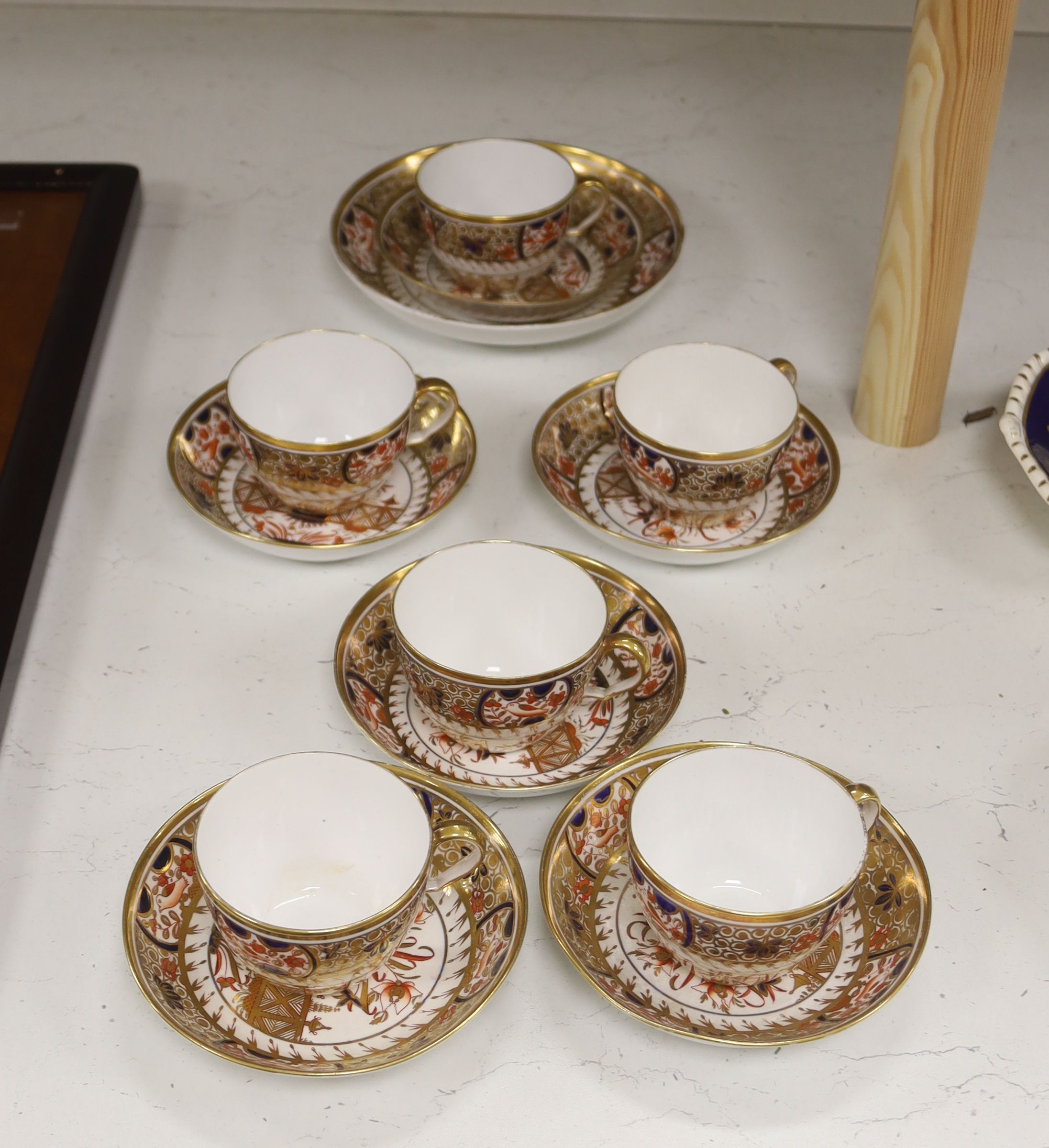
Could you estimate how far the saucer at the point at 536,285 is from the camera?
1.11m

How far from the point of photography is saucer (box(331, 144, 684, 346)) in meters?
1.11

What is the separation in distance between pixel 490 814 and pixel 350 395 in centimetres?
40

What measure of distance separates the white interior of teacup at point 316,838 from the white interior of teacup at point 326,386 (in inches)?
14.1

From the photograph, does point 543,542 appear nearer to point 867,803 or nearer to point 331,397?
point 331,397

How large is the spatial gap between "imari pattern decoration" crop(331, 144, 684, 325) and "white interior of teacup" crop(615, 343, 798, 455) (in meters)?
0.12

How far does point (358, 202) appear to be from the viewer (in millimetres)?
1227

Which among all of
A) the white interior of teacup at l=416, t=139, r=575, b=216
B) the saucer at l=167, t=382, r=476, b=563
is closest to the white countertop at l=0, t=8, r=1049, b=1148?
the saucer at l=167, t=382, r=476, b=563

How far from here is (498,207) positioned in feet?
4.02

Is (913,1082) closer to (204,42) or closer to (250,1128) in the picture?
(250,1128)

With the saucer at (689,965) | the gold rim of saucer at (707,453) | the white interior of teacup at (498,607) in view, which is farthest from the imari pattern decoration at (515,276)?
the saucer at (689,965)

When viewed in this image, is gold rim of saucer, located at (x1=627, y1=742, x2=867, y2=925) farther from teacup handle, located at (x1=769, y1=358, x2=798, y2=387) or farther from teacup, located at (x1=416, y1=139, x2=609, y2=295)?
teacup, located at (x1=416, y1=139, x2=609, y2=295)

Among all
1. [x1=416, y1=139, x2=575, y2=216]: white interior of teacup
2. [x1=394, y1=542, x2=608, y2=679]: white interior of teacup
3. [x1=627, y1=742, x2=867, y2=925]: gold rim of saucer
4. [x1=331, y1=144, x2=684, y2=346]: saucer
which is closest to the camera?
[x1=627, y1=742, x2=867, y2=925]: gold rim of saucer

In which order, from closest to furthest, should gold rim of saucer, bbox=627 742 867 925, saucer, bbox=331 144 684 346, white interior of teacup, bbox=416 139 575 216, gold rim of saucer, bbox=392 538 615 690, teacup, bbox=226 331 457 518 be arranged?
gold rim of saucer, bbox=627 742 867 925
gold rim of saucer, bbox=392 538 615 690
teacup, bbox=226 331 457 518
saucer, bbox=331 144 684 346
white interior of teacup, bbox=416 139 575 216

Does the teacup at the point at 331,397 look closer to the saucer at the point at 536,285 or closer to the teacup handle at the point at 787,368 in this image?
the saucer at the point at 536,285
